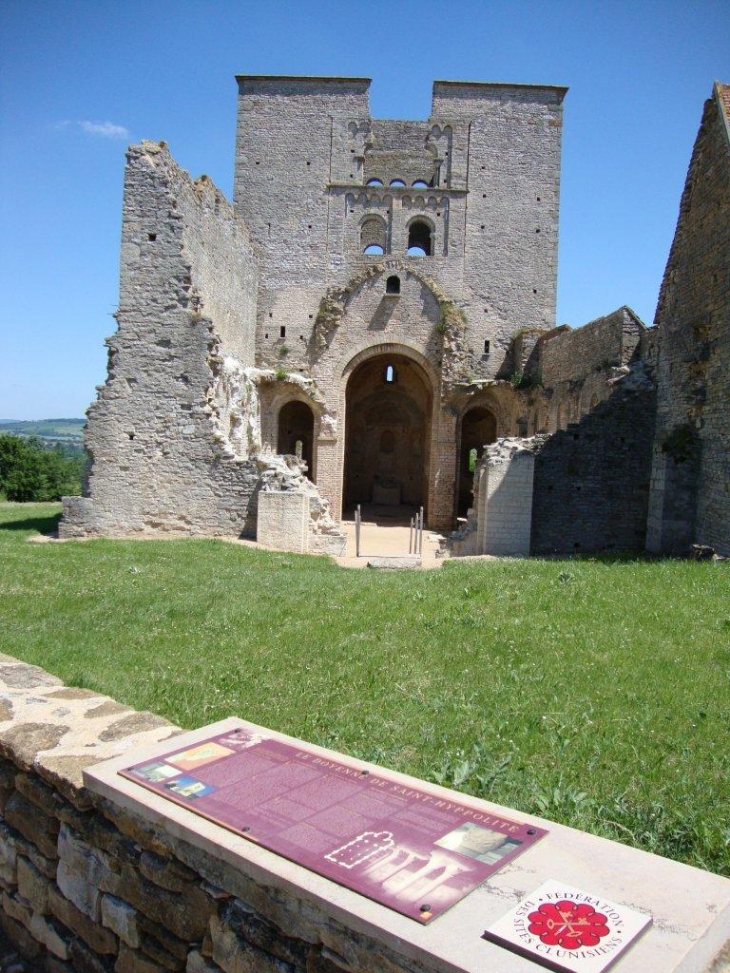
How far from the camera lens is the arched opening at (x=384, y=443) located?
3019 cm

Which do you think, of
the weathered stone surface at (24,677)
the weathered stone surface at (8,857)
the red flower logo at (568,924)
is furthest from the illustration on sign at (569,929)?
the weathered stone surface at (24,677)

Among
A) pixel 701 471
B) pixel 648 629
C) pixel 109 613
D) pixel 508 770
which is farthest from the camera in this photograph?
pixel 701 471

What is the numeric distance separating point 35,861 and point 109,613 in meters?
4.10

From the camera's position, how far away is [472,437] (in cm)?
3000

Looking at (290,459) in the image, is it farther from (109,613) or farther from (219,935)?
(219,935)

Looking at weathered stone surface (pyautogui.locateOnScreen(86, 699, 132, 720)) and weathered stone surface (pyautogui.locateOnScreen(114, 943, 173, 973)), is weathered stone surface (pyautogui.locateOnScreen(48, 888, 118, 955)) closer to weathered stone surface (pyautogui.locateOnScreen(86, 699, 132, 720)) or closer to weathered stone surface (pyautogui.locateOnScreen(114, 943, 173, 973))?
weathered stone surface (pyautogui.locateOnScreen(114, 943, 173, 973))

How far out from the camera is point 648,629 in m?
6.82

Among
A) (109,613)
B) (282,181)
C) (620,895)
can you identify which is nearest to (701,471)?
(109,613)

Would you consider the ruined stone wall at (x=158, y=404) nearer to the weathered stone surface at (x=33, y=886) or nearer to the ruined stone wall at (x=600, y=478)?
the ruined stone wall at (x=600, y=478)

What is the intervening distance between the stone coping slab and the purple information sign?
0.13 ft

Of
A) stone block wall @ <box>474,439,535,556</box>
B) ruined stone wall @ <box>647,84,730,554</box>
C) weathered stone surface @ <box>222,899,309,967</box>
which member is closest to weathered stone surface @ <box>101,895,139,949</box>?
weathered stone surface @ <box>222,899,309,967</box>

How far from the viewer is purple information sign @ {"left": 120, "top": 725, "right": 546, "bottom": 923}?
7.55 feet

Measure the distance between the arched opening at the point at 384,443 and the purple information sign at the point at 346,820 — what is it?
26656 millimetres

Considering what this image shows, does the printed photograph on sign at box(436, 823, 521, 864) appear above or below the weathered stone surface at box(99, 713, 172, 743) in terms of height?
Result: above
